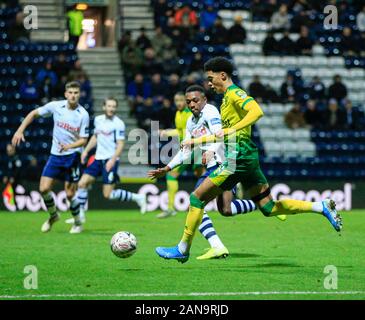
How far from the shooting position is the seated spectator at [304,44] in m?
26.7

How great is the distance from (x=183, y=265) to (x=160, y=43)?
1510cm

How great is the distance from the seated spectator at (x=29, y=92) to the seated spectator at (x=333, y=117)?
742 cm

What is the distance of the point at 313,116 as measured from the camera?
25.0 m

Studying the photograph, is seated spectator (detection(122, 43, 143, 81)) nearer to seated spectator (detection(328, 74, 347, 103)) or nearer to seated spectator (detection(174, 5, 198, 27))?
seated spectator (detection(174, 5, 198, 27))

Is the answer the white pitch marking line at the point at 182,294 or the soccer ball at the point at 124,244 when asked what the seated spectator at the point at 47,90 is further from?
the white pitch marking line at the point at 182,294

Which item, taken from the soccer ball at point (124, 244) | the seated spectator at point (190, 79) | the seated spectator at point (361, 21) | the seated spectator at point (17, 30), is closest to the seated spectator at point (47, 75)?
the seated spectator at point (17, 30)

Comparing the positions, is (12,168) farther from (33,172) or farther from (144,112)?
(144,112)

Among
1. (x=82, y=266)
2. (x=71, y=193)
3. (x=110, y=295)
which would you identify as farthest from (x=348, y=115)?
(x=110, y=295)

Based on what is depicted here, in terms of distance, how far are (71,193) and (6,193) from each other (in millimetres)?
5618

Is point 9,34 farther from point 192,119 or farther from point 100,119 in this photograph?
point 192,119

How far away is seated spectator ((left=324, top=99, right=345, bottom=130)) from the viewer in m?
25.0

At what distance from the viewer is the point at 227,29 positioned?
26.7 metres

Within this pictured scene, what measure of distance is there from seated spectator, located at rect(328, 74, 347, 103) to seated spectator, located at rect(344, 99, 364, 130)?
221 mm

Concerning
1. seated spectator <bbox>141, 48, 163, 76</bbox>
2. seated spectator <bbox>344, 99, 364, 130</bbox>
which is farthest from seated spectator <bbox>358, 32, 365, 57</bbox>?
seated spectator <bbox>141, 48, 163, 76</bbox>
